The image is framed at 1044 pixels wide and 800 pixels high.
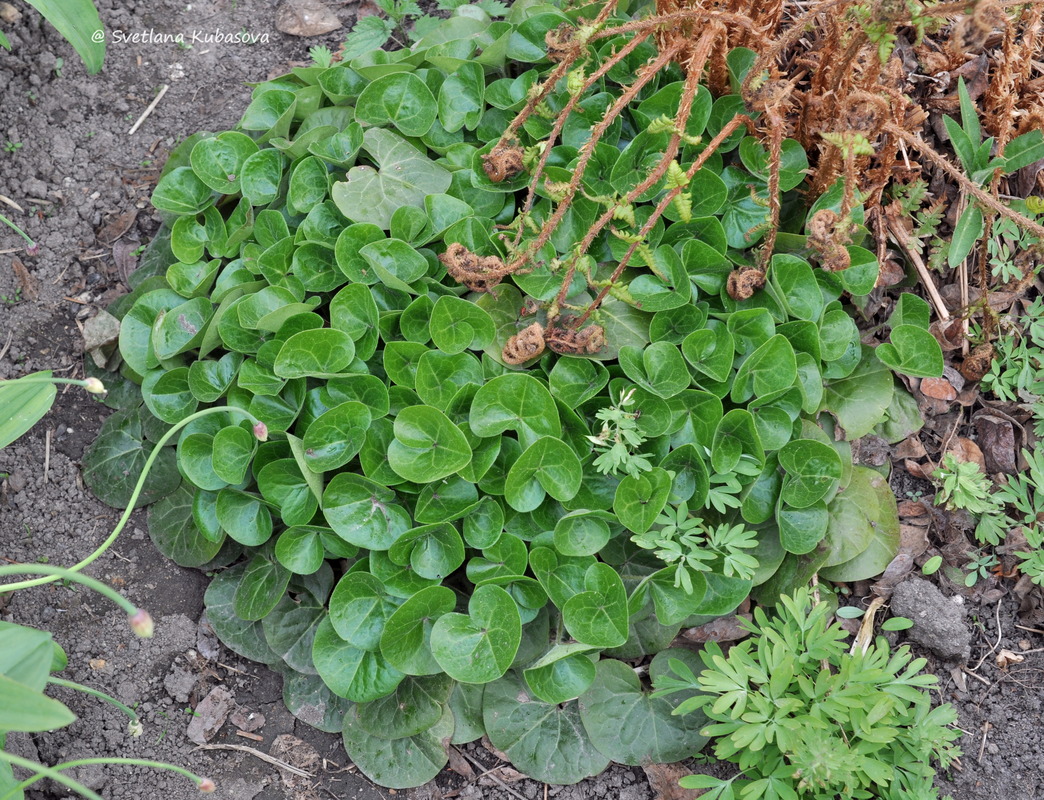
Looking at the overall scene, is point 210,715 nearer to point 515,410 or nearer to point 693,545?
point 515,410

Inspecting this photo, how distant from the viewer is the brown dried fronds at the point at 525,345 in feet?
7.52

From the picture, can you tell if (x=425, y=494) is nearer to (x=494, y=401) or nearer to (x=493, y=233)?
(x=494, y=401)

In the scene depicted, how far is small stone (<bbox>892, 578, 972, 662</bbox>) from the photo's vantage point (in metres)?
2.39

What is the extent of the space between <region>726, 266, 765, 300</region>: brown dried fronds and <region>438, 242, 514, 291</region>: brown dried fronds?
69 centimetres

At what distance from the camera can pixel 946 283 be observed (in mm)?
2750

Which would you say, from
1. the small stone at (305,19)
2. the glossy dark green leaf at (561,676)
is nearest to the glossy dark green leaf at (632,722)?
the glossy dark green leaf at (561,676)

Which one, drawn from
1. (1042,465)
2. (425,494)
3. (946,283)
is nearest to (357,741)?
(425,494)

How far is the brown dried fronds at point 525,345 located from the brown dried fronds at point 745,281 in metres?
0.62

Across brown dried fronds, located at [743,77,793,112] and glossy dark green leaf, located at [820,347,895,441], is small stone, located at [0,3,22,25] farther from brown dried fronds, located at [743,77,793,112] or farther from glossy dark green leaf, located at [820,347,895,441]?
glossy dark green leaf, located at [820,347,895,441]

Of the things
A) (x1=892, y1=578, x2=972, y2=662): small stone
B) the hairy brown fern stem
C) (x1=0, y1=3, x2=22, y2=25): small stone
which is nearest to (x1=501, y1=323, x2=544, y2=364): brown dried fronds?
the hairy brown fern stem

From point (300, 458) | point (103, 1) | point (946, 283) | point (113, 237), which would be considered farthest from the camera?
point (103, 1)

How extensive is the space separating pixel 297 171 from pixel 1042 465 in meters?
2.57

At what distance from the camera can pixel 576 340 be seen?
2318 mm

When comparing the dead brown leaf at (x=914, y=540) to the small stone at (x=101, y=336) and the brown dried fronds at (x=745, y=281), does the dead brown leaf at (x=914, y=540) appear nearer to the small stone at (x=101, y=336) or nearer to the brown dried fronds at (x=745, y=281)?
the brown dried fronds at (x=745, y=281)
